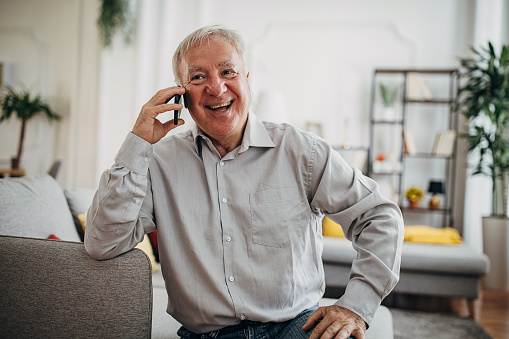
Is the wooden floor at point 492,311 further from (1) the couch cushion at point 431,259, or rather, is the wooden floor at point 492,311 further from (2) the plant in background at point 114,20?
(2) the plant in background at point 114,20

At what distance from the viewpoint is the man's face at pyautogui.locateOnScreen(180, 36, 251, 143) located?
1.29 metres

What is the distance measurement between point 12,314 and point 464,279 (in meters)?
2.74

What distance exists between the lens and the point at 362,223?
4.02 ft

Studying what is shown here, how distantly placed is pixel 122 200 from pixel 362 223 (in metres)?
0.66

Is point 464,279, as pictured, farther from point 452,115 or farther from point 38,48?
point 38,48

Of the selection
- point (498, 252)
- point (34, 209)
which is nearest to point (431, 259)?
point (498, 252)

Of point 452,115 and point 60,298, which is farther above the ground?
point 452,115


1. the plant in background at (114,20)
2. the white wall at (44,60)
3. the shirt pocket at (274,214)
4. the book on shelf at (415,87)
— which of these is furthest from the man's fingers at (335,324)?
the white wall at (44,60)

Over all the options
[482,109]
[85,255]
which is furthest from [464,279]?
[85,255]

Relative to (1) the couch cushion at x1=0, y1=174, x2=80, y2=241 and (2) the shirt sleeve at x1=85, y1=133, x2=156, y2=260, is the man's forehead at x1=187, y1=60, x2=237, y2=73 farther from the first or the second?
(1) the couch cushion at x1=0, y1=174, x2=80, y2=241

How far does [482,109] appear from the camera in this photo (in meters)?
3.73

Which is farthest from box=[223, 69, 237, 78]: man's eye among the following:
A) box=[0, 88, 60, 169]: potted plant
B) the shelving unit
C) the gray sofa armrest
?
box=[0, 88, 60, 169]: potted plant

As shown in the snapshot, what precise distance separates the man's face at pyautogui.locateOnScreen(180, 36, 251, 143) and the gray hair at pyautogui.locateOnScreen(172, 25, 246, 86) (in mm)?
14

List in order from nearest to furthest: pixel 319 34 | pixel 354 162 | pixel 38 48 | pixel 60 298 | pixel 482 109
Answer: pixel 60 298 < pixel 482 109 < pixel 354 162 < pixel 319 34 < pixel 38 48
